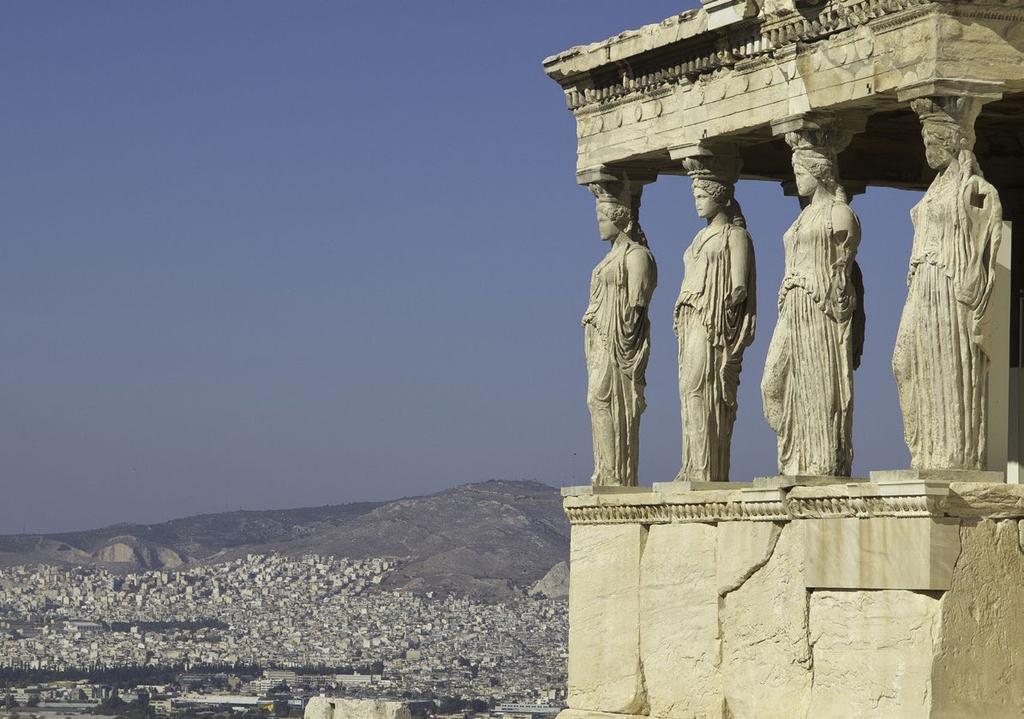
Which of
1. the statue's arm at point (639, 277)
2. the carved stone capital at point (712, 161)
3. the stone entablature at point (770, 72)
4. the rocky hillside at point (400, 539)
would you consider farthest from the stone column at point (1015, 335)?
the rocky hillside at point (400, 539)

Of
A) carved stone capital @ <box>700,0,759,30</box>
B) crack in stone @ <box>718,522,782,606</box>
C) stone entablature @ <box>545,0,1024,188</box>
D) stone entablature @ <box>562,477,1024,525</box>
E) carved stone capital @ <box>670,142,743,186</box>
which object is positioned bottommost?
crack in stone @ <box>718,522,782,606</box>

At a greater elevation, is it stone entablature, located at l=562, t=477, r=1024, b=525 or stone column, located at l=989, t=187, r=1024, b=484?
stone column, located at l=989, t=187, r=1024, b=484

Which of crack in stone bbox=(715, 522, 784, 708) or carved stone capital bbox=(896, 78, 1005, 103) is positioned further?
crack in stone bbox=(715, 522, 784, 708)

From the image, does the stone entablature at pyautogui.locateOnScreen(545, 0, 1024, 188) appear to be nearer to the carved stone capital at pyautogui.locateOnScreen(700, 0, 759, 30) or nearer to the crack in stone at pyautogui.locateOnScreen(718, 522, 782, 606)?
the carved stone capital at pyautogui.locateOnScreen(700, 0, 759, 30)

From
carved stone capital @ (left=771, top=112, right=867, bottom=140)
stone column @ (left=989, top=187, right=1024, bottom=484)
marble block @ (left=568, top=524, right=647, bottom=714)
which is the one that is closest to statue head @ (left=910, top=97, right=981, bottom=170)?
carved stone capital @ (left=771, top=112, right=867, bottom=140)

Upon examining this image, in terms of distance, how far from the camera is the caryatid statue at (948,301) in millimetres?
16281

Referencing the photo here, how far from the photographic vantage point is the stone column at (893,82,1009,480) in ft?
53.4

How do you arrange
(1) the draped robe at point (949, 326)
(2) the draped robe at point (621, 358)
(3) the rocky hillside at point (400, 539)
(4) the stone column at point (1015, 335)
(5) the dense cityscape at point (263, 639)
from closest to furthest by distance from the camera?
(1) the draped robe at point (949, 326) → (4) the stone column at point (1015, 335) → (2) the draped robe at point (621, 358) → (5) the dense cityscape at point (263, 639) → (3) the rocky hillside at point (400, 539)

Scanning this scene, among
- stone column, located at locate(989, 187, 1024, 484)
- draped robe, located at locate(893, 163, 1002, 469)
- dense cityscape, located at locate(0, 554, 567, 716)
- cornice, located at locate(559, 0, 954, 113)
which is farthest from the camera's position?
dense cityscape, located at locate(0, 554, 567, 716)

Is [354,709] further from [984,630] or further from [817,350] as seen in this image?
[984,630]

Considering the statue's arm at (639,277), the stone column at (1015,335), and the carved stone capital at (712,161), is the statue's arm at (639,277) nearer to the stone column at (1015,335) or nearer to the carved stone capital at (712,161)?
the carved stone capital at (712,161)

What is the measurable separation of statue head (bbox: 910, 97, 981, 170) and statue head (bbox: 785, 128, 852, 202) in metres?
1.24

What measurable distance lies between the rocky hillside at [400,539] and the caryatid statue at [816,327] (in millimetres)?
54041

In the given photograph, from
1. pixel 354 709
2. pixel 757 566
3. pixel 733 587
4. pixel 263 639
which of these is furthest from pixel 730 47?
pixel 263 639
